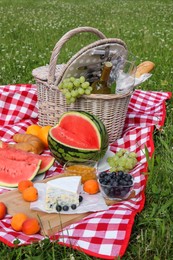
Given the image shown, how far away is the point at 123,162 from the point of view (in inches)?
156

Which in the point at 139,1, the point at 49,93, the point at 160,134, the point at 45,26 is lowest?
the point at 139,1

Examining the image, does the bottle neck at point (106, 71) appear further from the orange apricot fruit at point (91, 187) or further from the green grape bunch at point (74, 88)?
the orange apricot fruit at point (91, 187)

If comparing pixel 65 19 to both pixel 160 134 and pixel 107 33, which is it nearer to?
pixel 107 33

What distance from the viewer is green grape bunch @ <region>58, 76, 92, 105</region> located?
4423mm

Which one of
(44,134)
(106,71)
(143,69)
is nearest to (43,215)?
(44,134)

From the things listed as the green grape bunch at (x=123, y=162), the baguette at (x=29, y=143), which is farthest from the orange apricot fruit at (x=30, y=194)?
the baguette at (x=29, y=143)

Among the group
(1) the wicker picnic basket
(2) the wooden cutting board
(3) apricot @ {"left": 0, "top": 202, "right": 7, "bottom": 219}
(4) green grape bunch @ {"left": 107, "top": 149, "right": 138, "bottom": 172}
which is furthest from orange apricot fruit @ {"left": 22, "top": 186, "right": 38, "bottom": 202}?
(1) the wicker picnic basket

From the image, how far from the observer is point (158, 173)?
12.4 feet

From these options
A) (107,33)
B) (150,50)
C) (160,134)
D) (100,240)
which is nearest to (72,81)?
(160,134)

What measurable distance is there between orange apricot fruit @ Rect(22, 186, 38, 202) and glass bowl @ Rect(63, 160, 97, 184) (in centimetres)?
39

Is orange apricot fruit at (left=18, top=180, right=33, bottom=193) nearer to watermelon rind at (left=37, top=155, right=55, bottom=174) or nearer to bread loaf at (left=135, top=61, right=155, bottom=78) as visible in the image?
watermelon rind at (left=37, top=155, right=55, bottom=174)

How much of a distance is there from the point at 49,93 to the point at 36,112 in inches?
29.4

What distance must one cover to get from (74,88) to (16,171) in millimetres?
993

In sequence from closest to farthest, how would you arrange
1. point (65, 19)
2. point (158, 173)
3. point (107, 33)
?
point (158, 173)
point (107, 33)
point (65, 19)
